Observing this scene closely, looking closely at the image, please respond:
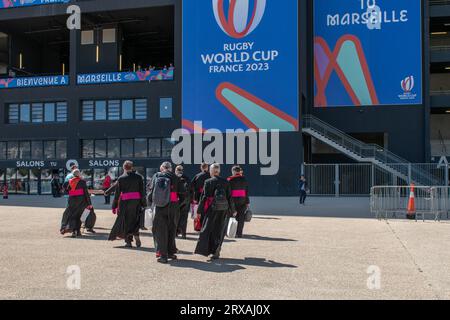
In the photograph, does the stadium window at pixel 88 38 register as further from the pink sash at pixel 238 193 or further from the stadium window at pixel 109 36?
the pink sash at pixel 238 193

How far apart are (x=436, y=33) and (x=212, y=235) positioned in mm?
37348

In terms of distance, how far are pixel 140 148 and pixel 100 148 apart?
3.07 m

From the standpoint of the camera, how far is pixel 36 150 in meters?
38.4

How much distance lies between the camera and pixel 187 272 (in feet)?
27.6

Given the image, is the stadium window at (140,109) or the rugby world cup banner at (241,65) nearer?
the rugby world cup banner at (241,65)

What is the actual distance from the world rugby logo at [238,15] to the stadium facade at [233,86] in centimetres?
7

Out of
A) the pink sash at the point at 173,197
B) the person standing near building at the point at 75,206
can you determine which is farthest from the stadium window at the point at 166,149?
the pink sash at the point at 173,197

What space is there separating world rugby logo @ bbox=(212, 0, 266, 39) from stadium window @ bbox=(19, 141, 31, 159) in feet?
55.7

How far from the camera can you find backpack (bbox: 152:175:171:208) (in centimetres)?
957

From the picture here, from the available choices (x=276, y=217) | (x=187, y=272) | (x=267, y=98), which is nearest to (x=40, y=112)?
(x=267, y=98)

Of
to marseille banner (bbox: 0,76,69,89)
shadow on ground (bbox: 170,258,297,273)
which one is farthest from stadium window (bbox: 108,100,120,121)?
shadow on ground (bbox: 170,258,297,273)

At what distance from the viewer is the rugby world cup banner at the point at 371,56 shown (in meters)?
36.4

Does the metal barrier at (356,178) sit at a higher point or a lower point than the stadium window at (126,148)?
lower
